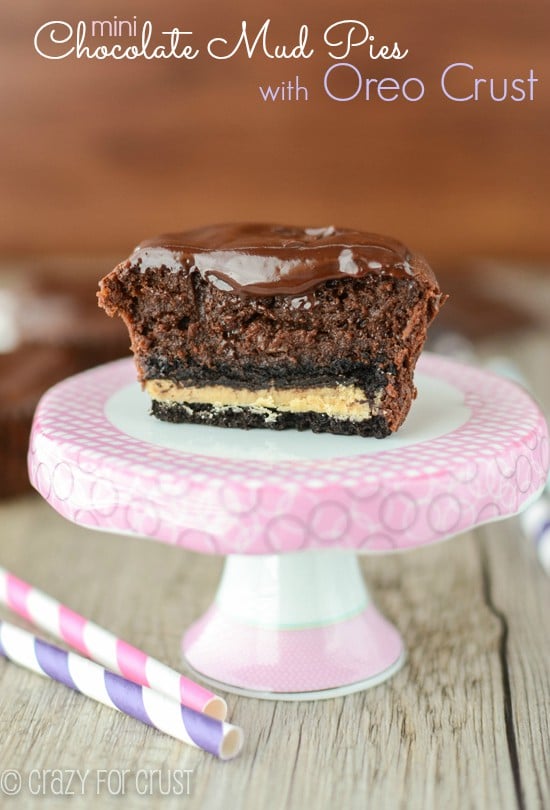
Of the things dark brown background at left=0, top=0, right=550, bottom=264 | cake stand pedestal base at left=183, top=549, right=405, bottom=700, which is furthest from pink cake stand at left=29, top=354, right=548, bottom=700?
dark brown background at left=0, top=0, right=550, bottom=264

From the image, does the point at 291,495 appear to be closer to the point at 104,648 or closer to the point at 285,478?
the point at 285,478

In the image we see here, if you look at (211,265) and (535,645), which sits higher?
(211,265)

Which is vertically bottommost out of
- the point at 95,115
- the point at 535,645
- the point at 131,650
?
the point at 535,645

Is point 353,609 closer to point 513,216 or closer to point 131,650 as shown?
point 131,650

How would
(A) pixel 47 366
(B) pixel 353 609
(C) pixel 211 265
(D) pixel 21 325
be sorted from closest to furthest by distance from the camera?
1. (C) pixel 211 265
2. (B) pixel 353 609
3. (A) pixel 47 366
4. (D) pixel 21 325

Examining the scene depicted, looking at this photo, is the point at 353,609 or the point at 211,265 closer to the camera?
the point at 211,265

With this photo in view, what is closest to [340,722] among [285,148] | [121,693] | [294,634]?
[294,634]

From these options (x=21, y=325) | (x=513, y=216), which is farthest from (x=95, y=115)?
(x=513, y=216)
